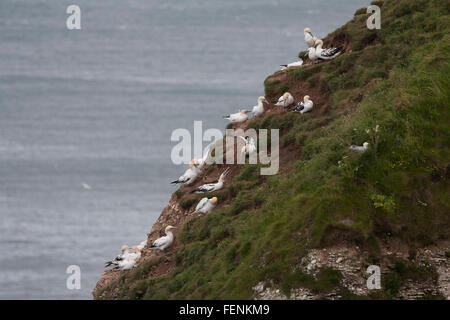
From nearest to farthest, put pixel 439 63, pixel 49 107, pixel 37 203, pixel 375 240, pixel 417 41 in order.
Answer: pixel 375 240 < pixel 439 63 < pixel 417 41 < pixel 37 203 < pixel 49 107

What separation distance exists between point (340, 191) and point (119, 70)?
96.1m

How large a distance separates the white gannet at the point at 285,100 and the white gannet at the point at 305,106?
52 cm

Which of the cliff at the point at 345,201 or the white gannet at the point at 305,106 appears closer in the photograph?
the cliff at the point at 345,201

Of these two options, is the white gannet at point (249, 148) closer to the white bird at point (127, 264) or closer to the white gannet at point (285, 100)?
the white gannet at point (285, 100)

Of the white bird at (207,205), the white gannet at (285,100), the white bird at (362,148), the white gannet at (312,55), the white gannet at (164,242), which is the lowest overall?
the white gannet at (164,242)

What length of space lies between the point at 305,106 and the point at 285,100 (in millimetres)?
959

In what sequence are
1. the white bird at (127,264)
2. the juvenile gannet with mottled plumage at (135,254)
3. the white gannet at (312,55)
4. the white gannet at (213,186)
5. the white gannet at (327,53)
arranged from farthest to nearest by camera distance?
the white gannet at (312,55), the white gannet at (327,53), the juvenile gannet with mottled plumage at (135,254), the white bird at (127,264), the white gannet at (213,186)

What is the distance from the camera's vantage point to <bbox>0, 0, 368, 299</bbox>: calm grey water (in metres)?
66.2

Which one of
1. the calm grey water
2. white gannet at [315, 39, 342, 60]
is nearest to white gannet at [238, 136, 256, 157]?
white gannet at [315, 39, 342, 60]

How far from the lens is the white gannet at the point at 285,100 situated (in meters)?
31.0

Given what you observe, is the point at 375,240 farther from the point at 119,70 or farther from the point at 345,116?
the point at 119,70

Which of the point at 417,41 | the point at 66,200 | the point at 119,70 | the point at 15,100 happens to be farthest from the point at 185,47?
the point at 417,41

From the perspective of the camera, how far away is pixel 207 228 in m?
28.5

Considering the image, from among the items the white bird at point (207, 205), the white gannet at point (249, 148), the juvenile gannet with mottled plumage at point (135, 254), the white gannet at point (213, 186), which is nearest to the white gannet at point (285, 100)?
the white gannet at point (249, 148)
